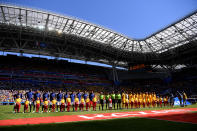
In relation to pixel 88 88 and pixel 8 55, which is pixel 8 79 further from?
pixel 88 88

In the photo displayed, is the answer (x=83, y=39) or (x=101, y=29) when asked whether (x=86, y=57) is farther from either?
(x=101, y=29)

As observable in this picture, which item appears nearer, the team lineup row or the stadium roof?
the team lineup row

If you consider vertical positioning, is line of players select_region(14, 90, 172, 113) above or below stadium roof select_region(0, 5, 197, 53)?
below

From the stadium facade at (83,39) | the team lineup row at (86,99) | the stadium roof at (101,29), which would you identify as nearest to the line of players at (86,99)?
the team lineup row at (86,99)

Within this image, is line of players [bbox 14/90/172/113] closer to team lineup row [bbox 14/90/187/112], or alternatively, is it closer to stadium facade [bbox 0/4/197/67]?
team lineup row [bbox 14/90/187/112]

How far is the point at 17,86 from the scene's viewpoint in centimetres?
3088

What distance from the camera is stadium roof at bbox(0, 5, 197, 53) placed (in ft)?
84.5

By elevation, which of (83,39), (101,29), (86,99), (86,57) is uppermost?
(101,29)

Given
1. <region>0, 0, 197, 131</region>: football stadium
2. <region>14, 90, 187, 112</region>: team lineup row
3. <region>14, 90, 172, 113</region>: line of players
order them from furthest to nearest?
1. <region>0, 0, 197, 131</region>: football stadium
2. <region>14, 90, 172, 113</region>: line of players
3. <region>14, 90, 187, 112</region>: team lineup row

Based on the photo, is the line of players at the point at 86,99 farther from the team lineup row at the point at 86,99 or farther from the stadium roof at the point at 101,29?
the stadium roof at the point at 101,29

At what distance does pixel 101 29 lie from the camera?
103 feet

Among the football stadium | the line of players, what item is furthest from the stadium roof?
the line of players

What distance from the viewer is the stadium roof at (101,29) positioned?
25766mm

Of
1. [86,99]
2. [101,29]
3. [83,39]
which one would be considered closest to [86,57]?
[83,39]
